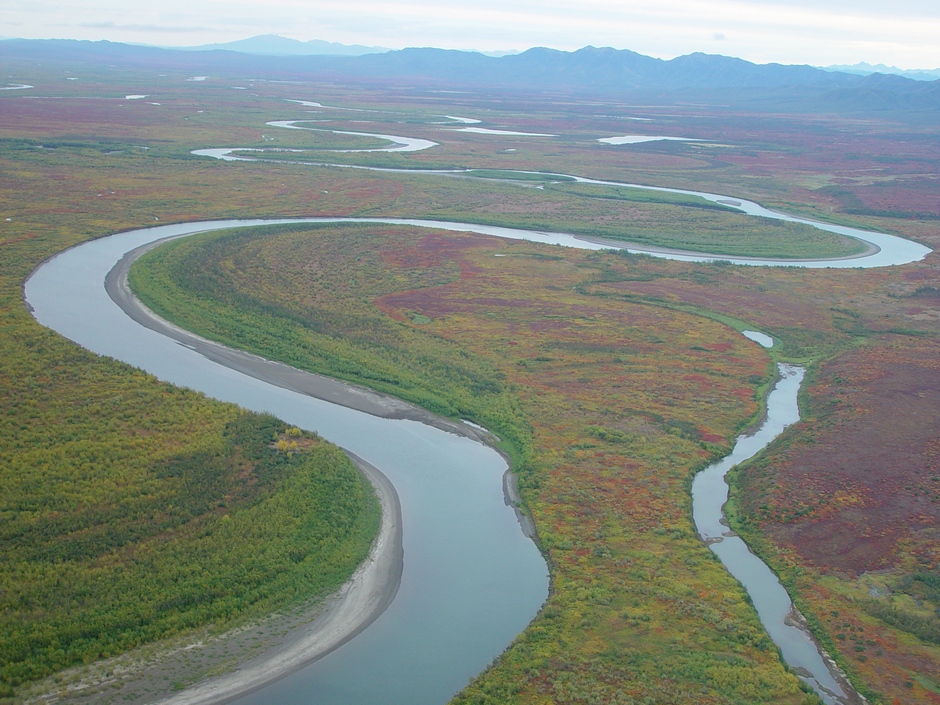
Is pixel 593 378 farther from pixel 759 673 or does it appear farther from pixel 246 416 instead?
pixel 759 673

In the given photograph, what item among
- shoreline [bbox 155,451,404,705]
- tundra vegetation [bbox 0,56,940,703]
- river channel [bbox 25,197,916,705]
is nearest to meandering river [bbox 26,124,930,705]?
river channel [bbox 25,197,916,705]

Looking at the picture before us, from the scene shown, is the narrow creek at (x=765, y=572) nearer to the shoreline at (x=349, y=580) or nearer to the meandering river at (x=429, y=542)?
the meandering river at (x=429, y=542)

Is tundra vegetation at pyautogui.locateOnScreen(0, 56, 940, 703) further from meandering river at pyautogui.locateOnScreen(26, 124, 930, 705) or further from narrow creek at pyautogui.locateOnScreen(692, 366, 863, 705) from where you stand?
meandering river at pyautogui.locateOnScreen(26, 124, 930, 705)

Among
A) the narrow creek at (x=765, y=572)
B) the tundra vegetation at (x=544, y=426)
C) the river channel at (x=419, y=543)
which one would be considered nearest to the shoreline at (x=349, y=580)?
the river channel at (x=419, y=543)

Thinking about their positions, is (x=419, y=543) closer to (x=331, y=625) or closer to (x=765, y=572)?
(x=331, y=625)

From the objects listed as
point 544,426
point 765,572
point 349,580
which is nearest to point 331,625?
point 349,580

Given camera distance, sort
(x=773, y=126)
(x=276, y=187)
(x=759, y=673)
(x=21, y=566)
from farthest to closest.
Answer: (x=773, y=126) < (x=276, y=187) < (x=21, y=566) < (x=759, y=673)

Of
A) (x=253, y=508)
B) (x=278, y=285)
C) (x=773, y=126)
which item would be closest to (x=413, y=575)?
(x=253, y=508)
